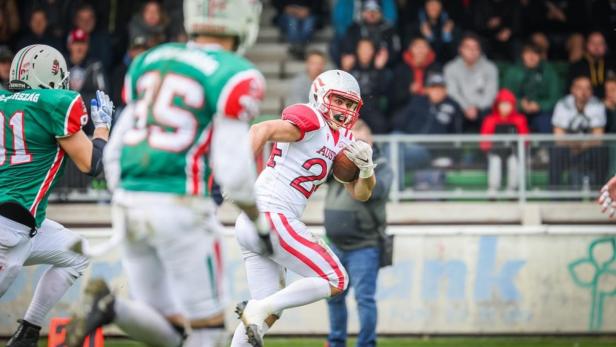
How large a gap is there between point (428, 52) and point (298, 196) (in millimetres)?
6339

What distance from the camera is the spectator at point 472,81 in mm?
13031

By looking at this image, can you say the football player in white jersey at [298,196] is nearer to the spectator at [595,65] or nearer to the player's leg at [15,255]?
the player's leg at [15,255]

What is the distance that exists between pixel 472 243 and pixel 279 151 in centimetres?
419

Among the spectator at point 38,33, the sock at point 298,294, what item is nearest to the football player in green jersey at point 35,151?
the sock at point 298,294

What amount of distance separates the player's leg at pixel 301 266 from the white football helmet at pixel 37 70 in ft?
5.77

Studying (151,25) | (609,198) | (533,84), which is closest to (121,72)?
(151,25)

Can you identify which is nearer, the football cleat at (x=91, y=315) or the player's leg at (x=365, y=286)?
the football cleat at (x=91, y=315)

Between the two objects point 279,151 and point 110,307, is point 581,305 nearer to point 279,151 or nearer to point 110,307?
point 279,151

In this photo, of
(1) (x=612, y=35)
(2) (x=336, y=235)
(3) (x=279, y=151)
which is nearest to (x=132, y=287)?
(3) (x=279, y=151)

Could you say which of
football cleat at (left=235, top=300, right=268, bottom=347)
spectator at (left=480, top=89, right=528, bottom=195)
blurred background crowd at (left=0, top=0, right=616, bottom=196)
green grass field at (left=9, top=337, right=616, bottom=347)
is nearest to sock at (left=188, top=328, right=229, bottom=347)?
football cleat at (left=235, top=300, right=268, bottom=347)

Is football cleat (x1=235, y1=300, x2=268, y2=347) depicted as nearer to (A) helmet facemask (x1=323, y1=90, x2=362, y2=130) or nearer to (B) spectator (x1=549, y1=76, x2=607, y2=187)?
(A) helmet facemask (x1=323, y1=90, x2=362, y2=130)

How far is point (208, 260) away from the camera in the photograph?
5.57 metres

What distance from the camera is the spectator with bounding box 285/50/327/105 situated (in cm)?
1290

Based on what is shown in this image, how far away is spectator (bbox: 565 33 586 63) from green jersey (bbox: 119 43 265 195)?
29.8ft
